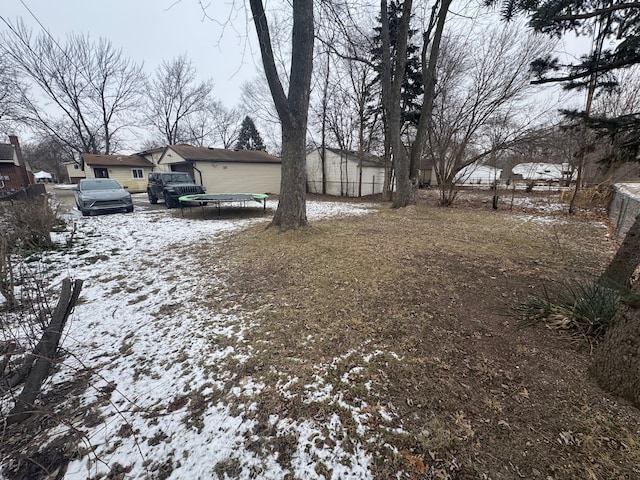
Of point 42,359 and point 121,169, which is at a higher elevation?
point 121,169

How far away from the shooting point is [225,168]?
1834cm

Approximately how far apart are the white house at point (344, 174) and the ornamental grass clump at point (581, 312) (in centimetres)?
1671

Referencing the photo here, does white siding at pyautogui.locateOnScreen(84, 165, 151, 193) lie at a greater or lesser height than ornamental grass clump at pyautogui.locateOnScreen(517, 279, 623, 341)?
greater

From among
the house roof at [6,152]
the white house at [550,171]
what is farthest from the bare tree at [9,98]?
the white house at [550,171]

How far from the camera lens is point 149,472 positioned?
152cm

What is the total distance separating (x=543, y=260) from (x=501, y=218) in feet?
17.2

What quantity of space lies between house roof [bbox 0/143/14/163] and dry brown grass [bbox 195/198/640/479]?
22.2 meters

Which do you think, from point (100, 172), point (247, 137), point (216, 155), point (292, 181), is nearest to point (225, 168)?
point (216, 155)

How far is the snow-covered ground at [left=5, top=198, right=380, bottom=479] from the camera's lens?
5.08 ft

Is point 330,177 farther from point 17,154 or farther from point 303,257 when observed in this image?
point 17,154

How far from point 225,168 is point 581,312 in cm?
1939

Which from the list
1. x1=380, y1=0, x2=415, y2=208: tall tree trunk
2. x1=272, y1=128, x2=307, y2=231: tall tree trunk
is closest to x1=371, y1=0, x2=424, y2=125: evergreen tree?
x1=380, y1=0, x2=415, y2=208: tall tree trunk

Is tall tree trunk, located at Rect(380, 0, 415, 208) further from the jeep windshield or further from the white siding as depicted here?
the white siding

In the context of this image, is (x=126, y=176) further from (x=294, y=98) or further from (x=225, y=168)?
(x=294, y=98)
